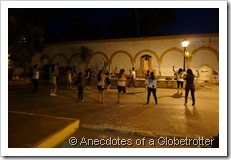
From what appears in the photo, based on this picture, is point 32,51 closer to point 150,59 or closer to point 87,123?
point 150,59

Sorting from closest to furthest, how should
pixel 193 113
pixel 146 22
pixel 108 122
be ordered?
pixel 108 122, pixel 193 113, pixel 146 22

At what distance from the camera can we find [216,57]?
17.5 metres

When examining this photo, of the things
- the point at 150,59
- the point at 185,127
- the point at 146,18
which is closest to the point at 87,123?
the point at 185,127

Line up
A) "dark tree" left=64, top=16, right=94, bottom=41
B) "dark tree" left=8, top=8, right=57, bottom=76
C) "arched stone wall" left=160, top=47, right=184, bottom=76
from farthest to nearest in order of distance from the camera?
"dark tree" left=64, top=16, right=94, bottom=41 → "arched stone wall" left=160, top=47, right=184, bottom=76 → "dark tree" left=8, top=8, right=57, bottom=76

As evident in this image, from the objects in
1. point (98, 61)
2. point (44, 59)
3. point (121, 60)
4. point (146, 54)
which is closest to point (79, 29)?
point (44, 59)

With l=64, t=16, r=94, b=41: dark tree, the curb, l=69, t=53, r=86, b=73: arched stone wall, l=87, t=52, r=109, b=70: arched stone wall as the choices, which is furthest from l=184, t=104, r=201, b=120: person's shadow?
l=64, t=16, r=94, b=41: dark tree

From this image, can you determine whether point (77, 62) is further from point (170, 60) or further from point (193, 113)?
point (193, 113)

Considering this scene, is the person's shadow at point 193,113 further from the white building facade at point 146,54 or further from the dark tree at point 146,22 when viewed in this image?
the dark tree at point 146,22

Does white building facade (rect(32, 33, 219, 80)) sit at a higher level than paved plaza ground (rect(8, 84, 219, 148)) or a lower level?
higher

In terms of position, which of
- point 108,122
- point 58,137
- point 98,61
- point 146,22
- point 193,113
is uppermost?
point 146,22

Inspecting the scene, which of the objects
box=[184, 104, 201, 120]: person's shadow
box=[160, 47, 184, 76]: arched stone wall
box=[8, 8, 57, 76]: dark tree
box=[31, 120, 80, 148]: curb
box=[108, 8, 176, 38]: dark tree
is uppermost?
box=[108, 8, 176, 38]: dark tree

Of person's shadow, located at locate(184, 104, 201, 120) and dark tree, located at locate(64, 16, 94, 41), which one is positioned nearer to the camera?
person's shadow, located at locate(184, 104, 201, 120)

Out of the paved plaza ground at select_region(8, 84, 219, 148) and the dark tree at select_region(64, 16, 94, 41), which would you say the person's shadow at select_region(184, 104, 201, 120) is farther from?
the dark tree at select_region(64, 16, 94, 41)

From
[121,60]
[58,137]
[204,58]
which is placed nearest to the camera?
[58,137]
